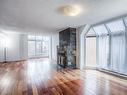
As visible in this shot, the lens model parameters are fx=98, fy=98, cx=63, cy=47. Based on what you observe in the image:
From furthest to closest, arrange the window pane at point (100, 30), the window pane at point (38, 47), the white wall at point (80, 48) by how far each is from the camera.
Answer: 1. the window pane at point (38, 47)
2. the white wall at point (80, 48)
3. the window pane at point (100, 30)

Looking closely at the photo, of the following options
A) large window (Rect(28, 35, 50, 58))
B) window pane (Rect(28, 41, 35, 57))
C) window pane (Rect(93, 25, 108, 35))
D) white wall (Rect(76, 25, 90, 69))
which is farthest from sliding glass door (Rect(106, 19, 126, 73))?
window pane (Rect(28, 41, 35, 57))

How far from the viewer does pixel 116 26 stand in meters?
4.45

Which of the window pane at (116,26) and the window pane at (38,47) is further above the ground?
the window pane at (116,26)

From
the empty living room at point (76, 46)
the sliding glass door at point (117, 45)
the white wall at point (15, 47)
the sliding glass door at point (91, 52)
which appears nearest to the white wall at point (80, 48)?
the empty living room at point (76, 46)

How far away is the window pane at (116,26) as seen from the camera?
417 cm

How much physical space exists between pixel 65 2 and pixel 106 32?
326 cm

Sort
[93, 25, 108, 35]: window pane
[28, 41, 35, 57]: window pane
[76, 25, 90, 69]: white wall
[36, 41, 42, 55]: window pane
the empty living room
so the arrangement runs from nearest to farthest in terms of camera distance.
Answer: the empty living room → [93, 25, 108, 35]: window pane → [76, 25, 90, 69]: white wall → [28, 41, 35, 57]: window pane → [36, 41, 42, 55]: window pane

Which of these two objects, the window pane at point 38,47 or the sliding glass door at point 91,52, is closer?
the sliding glass door at point 91,52

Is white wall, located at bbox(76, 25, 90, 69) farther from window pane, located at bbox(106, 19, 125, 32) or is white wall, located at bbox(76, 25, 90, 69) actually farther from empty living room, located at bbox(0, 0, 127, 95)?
window pane, located at bbox(106, 19, 125, 32)

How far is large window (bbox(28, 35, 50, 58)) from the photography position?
1097cm

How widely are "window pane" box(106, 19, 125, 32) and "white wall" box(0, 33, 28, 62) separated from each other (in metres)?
7.31

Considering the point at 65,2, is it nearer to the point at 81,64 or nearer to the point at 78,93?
the point at 78,93

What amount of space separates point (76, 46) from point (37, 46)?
6666 millimetres

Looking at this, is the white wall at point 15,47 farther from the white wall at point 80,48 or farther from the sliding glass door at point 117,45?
the sliding glass door at point 117,45
